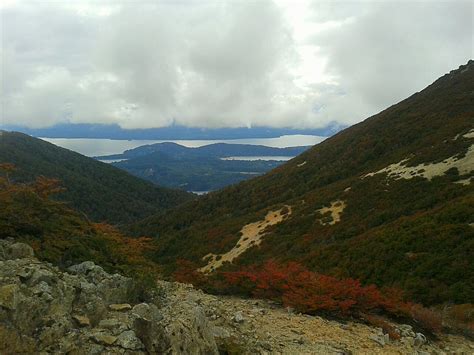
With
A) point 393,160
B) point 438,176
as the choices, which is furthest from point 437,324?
point 393,160

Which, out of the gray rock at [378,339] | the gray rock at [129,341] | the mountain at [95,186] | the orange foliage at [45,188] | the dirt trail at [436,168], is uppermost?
the orange foliage at [45,188]

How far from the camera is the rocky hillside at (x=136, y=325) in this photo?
16.6ft

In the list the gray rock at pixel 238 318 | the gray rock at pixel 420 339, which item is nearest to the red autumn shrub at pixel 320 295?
the gray rock at pixel 420 339

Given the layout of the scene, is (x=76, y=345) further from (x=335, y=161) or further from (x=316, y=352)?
(x=335, y=161)

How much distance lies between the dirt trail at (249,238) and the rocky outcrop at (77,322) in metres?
23.6

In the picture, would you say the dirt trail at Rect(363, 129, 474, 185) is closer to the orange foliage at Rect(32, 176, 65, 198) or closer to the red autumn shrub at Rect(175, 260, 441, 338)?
the red autumn shrub at Rect(175, 260, 441, 338)

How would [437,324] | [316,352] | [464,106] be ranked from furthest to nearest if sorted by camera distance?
[464,106] < [437,324] < [316,352]

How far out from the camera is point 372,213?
2823 centimetres

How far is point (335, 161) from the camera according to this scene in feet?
167

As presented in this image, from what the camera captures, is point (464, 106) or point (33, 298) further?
point (464, 106)

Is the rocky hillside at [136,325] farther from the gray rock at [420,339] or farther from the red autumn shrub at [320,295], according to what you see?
the red autumn shrub at [320,295]

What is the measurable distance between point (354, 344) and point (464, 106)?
48.0 meters

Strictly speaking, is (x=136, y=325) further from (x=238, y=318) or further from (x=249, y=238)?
(x=249, y=238)

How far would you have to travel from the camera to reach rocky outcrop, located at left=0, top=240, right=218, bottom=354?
491cm
